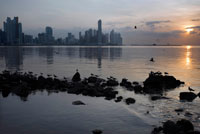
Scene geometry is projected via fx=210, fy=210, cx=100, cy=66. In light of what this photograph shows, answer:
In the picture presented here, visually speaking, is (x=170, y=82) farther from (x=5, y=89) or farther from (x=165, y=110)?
(x=5, y=89)

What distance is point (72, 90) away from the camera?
27266 millimetres

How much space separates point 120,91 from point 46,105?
10.6 metres

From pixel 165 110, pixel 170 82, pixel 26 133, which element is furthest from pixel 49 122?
pixel 170 82

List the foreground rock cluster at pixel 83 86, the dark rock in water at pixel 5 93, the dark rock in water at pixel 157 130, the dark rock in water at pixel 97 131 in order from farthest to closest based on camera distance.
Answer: the foreground rock cluster at pixel 83 86 → the dark rock in water at pixel 5 93 → the dark rock in water at pixel 157 130 → the dark rock in water at pixel 97 131

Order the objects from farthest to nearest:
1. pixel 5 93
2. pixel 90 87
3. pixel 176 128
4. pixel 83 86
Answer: pixel 83 86, pixel 90 87, pixel 5 93, pixel 176 128

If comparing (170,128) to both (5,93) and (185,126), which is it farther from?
(5,93)

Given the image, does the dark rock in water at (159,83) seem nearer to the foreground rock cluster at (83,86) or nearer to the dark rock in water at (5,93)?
the foreground rock cluster at (83,86)

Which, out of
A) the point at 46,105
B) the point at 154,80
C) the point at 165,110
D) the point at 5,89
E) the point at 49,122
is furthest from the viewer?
the point at 154,80

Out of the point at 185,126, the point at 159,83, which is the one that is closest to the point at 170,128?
the point at 185,126

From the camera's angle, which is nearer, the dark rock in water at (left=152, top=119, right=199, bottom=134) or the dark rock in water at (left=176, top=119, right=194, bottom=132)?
the dark rock in water at (left=152, top=119, right=199, bottom=134)

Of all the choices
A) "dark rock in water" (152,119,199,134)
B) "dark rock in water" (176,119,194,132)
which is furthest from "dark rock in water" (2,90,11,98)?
"dark rock in water" (176,119,194,132)

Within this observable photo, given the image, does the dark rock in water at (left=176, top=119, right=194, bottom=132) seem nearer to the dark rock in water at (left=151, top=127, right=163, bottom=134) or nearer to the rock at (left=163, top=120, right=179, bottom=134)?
the rock at (left=163, top=120, right=179, bottom=134)

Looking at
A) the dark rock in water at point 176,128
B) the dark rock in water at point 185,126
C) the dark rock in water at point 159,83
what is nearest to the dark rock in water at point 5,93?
the dark rock in water at point 159,83

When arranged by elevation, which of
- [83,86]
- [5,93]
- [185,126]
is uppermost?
[83,86]
